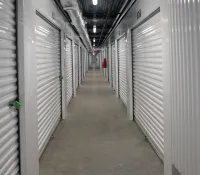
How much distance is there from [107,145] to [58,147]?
3.10 feet

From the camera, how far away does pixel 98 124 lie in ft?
21.7

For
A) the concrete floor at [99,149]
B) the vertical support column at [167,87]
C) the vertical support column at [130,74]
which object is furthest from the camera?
the vertical support column at [130,74]

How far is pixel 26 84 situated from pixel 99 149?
2.29m

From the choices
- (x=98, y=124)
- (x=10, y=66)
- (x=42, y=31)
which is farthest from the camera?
(x=98, y=124)

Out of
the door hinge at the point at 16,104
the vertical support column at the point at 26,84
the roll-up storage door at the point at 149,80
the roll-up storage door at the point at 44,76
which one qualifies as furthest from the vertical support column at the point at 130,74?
the door hinge at the point at 16,104

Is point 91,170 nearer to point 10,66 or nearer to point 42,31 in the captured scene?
point 10,66

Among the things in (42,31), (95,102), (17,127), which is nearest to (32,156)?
(17,127)

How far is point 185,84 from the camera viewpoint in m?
2.53

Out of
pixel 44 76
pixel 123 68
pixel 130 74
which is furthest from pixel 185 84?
pixel 123 68

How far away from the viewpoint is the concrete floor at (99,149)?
3.92 metres

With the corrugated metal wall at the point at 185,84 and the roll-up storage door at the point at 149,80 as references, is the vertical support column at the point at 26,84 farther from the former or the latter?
the roll-up storage door at the point at 149,80

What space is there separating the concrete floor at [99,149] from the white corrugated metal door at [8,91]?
119 centimetres

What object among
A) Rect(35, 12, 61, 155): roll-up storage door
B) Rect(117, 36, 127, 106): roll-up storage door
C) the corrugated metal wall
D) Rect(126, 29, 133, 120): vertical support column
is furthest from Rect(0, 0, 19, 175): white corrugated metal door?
Rect(117, 36, 127, 106): roll-up storage door

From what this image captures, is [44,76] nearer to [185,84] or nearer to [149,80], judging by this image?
[149,80]
